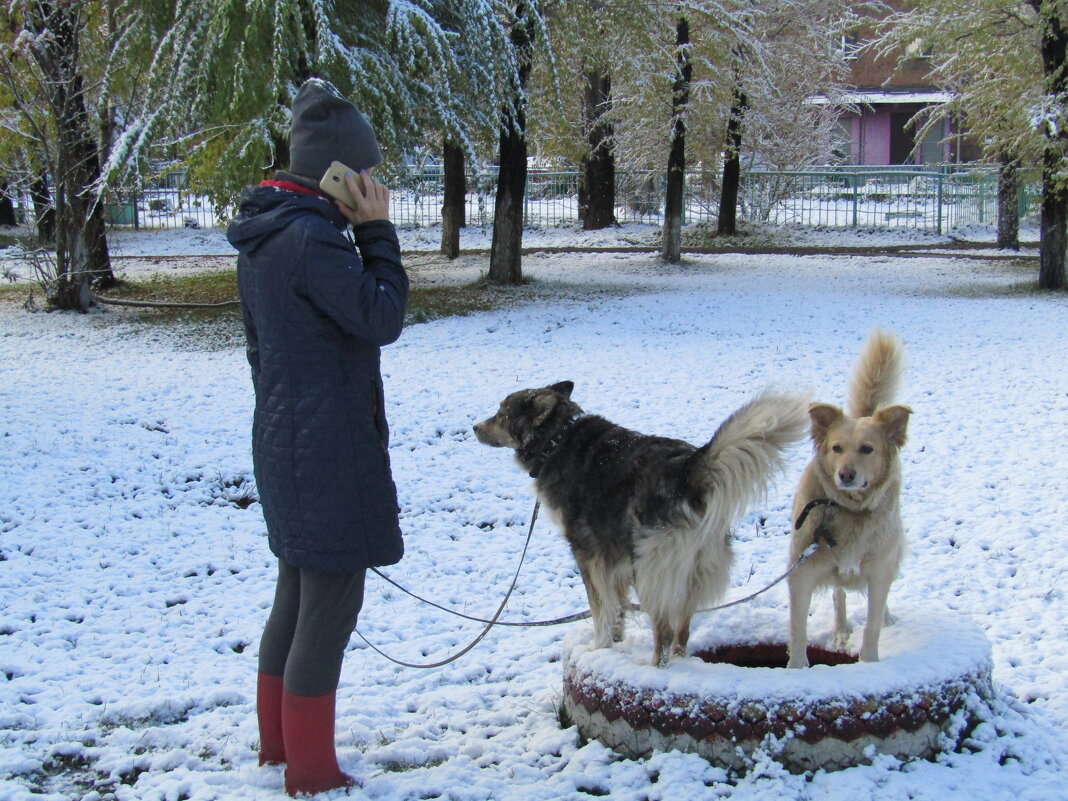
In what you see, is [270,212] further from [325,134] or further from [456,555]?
[456,555]

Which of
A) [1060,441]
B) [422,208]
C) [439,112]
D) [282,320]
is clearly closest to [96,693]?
[282,320]

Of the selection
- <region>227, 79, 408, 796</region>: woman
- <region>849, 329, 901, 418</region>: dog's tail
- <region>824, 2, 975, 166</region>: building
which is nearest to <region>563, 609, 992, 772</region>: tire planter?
<region>849, 329, 901, 418</region>: dog's tail

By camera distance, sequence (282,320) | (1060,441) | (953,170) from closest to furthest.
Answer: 1. (282,320)
2. (1060,441)
3. (953,170)

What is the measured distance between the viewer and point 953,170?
29266 millimetres

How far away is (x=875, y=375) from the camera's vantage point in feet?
13.2

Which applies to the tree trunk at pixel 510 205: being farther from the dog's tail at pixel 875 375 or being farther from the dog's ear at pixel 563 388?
the dog's tail at pixel 875 375

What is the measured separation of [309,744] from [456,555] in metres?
3.23

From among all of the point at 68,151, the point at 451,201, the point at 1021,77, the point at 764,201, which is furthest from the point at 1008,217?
the point at 68,151

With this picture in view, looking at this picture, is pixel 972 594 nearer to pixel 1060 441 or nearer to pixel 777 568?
pixel 777 568

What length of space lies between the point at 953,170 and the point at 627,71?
16.0 m

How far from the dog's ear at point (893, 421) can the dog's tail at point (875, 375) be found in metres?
0.32

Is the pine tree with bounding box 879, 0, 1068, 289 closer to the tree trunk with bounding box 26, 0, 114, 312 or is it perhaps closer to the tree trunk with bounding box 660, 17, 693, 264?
the tree trunk with bounding box 660, 17, 693, 264

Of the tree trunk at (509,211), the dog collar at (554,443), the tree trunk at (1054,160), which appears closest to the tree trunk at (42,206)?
the tree trunk at (509,211)

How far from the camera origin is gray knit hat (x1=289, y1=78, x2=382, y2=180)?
295cm
